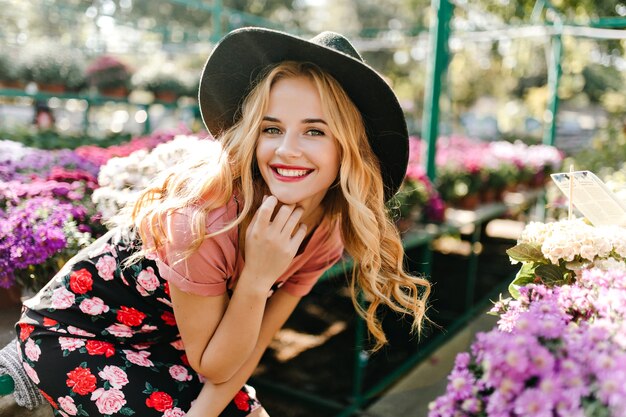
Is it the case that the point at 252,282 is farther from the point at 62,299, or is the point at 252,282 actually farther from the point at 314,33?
the point at 314,33

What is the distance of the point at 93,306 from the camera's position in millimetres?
1607

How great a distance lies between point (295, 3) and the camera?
31.8 metres

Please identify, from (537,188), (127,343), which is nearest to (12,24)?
(537,188)

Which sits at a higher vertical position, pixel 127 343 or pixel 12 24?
pixel 12 24

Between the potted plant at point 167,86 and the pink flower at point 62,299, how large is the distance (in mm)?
5920

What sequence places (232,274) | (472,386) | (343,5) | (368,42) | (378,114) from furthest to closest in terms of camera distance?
(343,5)
(368,42)
(378,114)
(232,274)
(472,386)

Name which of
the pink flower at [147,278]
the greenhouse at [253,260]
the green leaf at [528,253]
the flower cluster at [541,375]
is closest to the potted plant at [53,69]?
the greenhouse at [253,260]

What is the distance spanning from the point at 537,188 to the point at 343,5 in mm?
25872

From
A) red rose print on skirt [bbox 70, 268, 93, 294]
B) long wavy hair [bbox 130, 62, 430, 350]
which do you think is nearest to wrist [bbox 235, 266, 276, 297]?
long wavy hair [bbox 130, 62, 430, 350]

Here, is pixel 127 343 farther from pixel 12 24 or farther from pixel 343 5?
pixel 343 5

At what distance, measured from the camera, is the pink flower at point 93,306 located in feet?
5.25

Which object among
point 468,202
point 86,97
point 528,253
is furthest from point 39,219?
point 86,97

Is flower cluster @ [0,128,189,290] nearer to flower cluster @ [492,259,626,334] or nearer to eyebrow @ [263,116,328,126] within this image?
eyebrow @ [263,116,328,126]

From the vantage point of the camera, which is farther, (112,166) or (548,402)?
(112,166)
